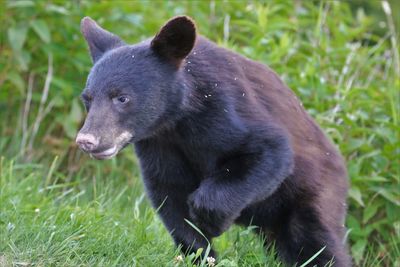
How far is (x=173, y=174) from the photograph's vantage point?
4812mm

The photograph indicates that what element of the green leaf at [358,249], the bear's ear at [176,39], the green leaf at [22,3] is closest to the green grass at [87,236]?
the green leaf at [358,249]

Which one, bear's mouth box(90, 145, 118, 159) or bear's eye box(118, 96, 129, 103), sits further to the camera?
bear's eye box(118, 96, 129, 103)

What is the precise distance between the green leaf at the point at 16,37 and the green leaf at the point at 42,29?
0.38 feet

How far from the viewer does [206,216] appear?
→ 4.59m

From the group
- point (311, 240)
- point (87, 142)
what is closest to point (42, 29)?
point (87, 142)

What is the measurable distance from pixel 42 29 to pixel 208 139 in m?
3.15

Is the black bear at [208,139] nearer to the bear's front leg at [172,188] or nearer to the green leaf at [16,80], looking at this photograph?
the bear's front leg at [172,188]

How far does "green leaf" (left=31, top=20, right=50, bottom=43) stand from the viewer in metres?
7.23

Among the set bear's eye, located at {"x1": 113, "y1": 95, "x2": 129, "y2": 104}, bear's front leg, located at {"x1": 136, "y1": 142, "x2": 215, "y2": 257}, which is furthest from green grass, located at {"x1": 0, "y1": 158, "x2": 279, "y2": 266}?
bear's eye, located at {"x1": 113, "y1": 95, "x2": 129, "y2": 104}

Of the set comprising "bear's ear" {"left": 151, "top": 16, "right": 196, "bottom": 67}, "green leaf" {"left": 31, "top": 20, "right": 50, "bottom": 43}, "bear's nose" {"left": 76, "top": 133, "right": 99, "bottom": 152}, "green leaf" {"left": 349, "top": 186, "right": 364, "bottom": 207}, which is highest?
"bear's ear" {"left": 151, "top": 16, "right": 196, "bottom": 67}

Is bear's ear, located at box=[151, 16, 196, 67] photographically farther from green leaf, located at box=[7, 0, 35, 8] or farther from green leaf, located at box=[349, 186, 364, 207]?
green leaf, located at box=[7, 0, 35, 8]

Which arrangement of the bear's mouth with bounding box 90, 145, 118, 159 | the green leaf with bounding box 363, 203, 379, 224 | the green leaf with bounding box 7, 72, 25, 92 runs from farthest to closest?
the green leaf with bounding box 7, 72, 25, 92, the green leaf with bounding box 363, 203, 379, 224, the bear's mouth with bounding box 90, 145, 118, 159

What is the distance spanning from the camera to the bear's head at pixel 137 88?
440cm

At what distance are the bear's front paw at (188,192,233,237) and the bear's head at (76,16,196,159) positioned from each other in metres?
0.46
